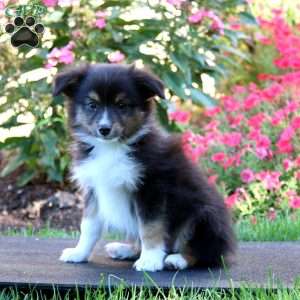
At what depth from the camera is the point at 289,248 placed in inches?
218

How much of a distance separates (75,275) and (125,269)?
420 mm

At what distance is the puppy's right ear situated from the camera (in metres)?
4.66

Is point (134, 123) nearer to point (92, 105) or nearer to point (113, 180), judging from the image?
point (92, 105)

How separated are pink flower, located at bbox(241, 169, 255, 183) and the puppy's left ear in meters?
3.05

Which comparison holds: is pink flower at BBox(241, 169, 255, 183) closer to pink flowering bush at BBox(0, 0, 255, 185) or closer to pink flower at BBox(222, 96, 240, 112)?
pink flowering bush at BBox(0, 0, 255, 185)

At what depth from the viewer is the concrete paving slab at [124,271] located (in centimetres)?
Answer: 411

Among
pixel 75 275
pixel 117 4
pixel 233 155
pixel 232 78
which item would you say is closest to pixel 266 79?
pixel 232 78

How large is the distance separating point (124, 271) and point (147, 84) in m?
1.21

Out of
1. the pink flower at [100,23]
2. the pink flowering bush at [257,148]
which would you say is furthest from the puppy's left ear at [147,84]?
the pink flower at [100,23]

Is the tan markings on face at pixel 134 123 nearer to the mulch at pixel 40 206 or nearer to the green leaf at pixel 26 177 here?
the mulch at pixel 40 206

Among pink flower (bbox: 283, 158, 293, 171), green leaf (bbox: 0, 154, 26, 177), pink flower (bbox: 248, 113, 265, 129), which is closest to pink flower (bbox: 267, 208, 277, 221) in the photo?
pink flower (bbox: 283, 158, 293, 171)

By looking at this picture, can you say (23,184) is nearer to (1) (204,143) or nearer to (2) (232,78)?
(1) (204,143)

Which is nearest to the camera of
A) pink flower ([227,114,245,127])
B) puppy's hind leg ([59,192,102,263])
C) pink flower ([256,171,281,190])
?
puppy's hind leg ([59,192,102,263])

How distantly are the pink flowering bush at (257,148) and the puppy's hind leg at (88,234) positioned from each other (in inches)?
83.3
